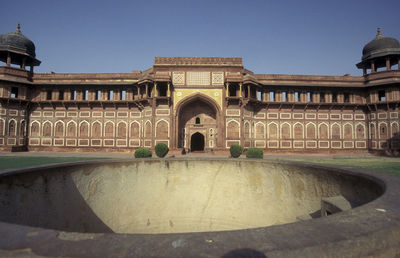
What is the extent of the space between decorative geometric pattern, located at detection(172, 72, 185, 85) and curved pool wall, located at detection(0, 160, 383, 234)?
572 inches

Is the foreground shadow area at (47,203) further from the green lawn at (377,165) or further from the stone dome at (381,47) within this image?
the stone dome at (381,47)

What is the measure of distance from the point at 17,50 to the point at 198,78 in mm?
20763

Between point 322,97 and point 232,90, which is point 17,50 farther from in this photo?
point 322,97

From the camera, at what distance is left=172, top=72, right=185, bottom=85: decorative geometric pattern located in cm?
2127

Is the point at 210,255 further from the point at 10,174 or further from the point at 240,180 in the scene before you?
the point at 240,180

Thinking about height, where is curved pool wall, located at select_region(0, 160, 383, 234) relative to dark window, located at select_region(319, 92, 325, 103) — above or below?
below

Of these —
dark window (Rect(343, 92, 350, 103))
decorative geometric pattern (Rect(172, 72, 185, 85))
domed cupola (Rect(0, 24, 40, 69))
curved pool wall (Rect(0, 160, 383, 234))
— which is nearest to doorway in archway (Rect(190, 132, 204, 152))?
decorative geometric pattern (Rect(172, 72, 185, 85))

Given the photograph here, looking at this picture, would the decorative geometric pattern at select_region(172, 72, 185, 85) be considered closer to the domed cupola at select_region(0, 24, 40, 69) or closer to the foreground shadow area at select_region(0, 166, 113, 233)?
the foreground shadow area at select_region(0, 166, 113, 233)

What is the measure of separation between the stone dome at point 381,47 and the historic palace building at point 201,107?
0.09 meters

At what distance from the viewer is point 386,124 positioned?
2169 centimetres

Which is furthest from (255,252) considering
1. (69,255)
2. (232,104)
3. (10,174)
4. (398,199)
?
(232,104)

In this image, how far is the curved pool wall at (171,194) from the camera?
4700 mm

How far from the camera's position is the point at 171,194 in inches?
310

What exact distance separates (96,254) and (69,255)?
0.15 m
